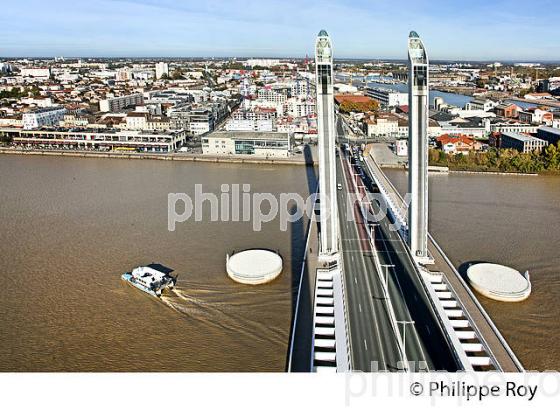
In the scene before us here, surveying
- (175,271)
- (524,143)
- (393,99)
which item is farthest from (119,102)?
(175,271)

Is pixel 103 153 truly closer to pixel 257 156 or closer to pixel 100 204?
pixel 257 156

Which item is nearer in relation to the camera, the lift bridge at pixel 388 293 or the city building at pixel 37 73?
the lift bridge at pixel 388 293

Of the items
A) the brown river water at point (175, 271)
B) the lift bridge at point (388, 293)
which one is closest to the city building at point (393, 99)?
the brown river water at point (175, 271)

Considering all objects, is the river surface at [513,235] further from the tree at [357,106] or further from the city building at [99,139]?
the tree at [357,106]

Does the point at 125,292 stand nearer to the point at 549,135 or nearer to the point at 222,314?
the point at 222,314

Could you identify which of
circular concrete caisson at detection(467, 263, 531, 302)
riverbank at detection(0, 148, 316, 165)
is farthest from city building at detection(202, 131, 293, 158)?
circular concrete caisson at detection(467, 263, 531, 302)

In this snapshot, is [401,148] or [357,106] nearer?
[401,148]

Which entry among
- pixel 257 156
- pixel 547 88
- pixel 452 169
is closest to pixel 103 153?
pixel 257 156
